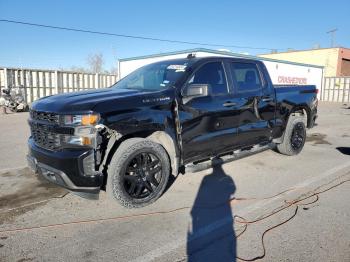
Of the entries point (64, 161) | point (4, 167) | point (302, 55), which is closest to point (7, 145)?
point (4, 167)

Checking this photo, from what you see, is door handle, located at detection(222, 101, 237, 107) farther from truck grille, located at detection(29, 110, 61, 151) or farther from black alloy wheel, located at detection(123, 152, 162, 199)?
truck grille, located at detection(29, 110, 61, 151)

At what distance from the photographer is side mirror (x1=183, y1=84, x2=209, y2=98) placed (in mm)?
4586

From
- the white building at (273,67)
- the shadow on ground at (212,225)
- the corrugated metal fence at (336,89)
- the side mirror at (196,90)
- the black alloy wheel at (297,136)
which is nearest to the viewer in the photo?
the shadow on ground at (212,225)

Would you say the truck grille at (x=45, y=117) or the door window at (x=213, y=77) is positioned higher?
the door window at (x=213, y=77)

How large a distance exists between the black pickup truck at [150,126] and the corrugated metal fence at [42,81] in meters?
16.1

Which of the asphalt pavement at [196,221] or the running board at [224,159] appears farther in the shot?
the running board at [224,159]

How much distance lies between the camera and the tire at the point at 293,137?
6883 mm

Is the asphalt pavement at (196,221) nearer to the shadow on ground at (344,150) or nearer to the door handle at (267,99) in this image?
the door handle at (267,99)

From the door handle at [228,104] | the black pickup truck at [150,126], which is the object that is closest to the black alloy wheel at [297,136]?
the black pickup truck at [150,126]

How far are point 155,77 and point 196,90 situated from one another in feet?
3.00

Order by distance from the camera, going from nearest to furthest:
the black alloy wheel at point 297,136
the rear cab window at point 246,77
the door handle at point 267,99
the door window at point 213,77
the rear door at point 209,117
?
the rear door at point 209,117, the door window at point 213,77, the rear cab window at point 246,77, the door handle at point 267,99, the black alloy wheel at point 297,136

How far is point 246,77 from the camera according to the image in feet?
19.5

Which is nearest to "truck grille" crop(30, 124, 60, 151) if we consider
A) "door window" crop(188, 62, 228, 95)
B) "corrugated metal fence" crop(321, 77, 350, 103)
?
"door window" crop(188, 62, 228, 95)

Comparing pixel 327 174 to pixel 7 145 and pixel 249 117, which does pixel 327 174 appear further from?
pixel 7 145
